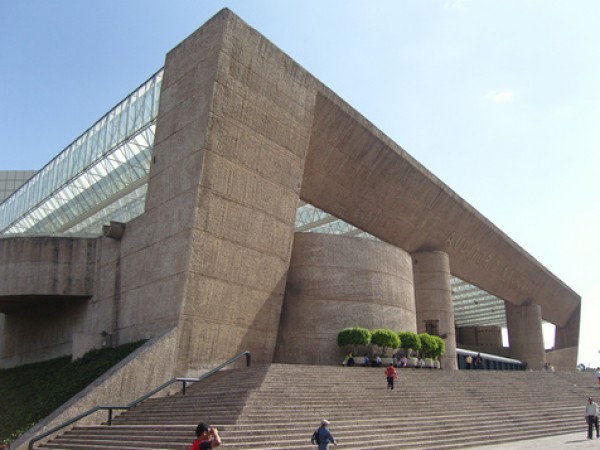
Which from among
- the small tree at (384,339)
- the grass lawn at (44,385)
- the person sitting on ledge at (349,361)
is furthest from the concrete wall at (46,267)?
the small tree at (384,339)

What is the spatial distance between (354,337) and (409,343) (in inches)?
123

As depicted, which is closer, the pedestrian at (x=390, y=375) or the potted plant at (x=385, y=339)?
the pedestrian at (x=390, y=375)

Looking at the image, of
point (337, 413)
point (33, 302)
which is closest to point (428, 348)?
point (337, 413)

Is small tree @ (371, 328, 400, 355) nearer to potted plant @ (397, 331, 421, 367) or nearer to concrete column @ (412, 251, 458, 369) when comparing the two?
potted plant @ (397, 331, 421, 367)

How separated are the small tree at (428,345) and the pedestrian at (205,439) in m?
19.4

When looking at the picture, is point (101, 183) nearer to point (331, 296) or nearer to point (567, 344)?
point (331, 296)

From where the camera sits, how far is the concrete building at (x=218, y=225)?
66.6ft

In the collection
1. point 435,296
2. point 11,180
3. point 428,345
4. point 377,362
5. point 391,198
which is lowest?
point 377,362

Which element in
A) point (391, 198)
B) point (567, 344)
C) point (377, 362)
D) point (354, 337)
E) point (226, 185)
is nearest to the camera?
point (226, 185)

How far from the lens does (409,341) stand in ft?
80.9

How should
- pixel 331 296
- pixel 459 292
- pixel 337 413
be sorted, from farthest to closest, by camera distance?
pixel 459 292 < pixel 331 296 < pixel 337 413

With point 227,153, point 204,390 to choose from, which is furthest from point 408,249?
point 204,390

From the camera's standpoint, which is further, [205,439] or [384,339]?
[384,339]

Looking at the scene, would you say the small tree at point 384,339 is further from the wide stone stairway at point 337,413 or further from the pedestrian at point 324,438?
the pedestrian at point 324,438
